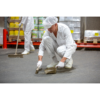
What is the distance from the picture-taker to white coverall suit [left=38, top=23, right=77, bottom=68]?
2.38m

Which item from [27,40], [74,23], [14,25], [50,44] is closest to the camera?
[50,44]

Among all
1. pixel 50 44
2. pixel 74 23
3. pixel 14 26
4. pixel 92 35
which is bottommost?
pixel 50 44

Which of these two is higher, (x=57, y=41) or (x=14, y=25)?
(x=14, y=25)

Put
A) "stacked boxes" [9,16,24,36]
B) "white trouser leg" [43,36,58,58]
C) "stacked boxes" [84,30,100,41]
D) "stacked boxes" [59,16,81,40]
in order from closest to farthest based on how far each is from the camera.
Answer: "white trouser leg" [43,36,58,58] → "stacked boxes" [84,30,100,41] → "stacked boxes" [59,16,81,40] → "stacked boxes" [9,16,24,36]

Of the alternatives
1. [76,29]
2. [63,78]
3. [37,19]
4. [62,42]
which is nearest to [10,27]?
[37,19]

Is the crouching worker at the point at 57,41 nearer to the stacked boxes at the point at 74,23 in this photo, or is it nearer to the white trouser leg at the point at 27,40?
the white trouser leg at the point at 27,40

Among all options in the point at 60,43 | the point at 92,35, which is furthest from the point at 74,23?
the point at 60,43

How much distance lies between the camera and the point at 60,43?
8.47ft

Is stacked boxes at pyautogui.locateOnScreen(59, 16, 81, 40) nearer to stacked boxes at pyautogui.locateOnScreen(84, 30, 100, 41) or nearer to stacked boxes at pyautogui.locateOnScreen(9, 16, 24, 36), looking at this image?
stacked boxes at pyautogui.locateOnScreen(84, 30, 100, 41)

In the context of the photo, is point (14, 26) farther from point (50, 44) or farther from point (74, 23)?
point (50, 44)

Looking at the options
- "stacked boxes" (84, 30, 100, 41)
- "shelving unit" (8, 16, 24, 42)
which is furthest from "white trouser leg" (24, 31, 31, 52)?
"stacked boxes" (84, 30, 100, 41)

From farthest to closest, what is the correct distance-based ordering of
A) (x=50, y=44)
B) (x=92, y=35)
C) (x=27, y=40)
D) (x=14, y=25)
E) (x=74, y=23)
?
(x=14, y=25)
(x=74, y=23)
(x=92, y=35)
(x=27, y=40)
(x=50, y=44)
